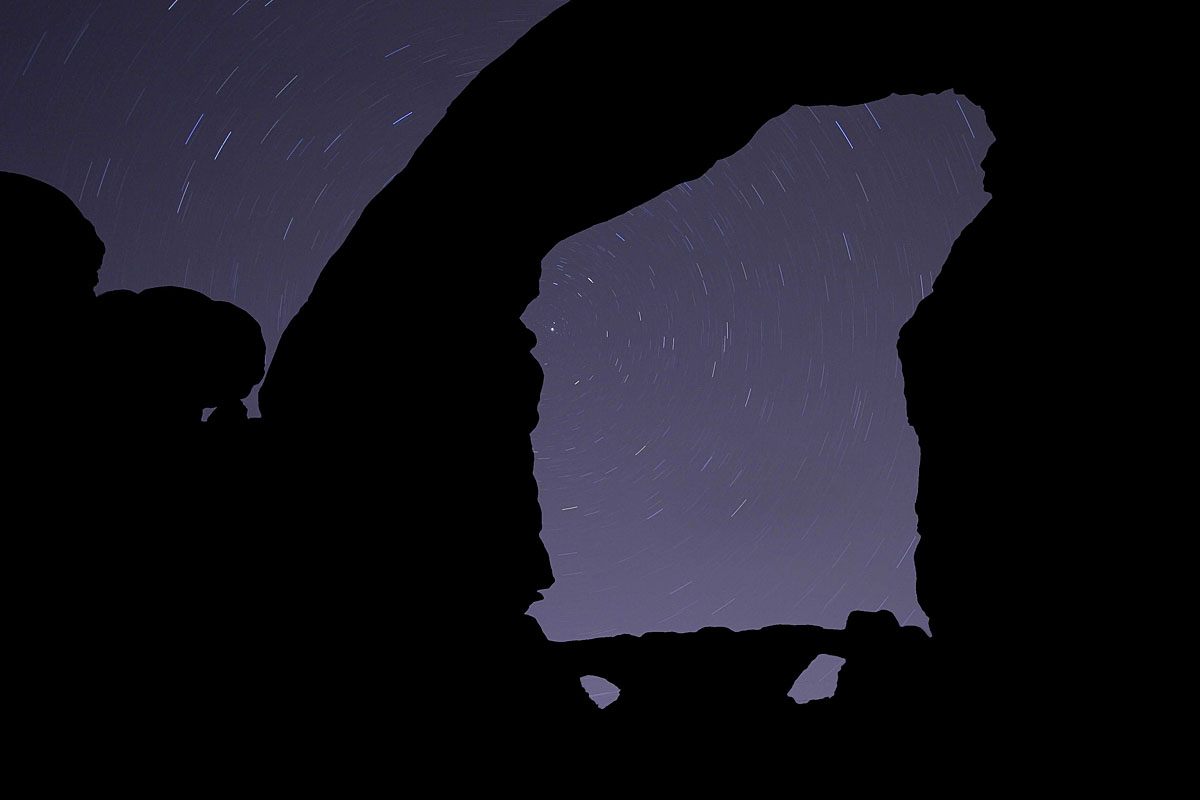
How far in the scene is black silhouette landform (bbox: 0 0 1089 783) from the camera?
10.1 feet

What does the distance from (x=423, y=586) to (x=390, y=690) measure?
0.66 metres

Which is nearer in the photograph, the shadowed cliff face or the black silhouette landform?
the black silhouette landform

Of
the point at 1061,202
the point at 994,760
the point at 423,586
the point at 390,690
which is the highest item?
the point at 1061,202

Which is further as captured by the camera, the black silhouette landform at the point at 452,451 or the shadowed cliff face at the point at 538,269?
the shadowed cliff face at the point at 538,269

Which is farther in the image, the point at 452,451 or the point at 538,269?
the point at 538,269

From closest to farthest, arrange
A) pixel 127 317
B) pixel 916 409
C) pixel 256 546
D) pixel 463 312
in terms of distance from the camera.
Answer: pixel 127 317, pixel 256 546, pixel 463 312, pixel 916 409

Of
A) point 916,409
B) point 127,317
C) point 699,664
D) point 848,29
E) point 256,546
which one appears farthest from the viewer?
point 699,664

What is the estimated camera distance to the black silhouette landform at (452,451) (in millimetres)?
3084

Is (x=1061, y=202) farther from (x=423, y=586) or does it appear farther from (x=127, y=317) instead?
(x=127, y=317)

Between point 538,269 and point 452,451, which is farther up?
→ point 538,269

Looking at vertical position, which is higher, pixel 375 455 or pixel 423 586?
pixel 375 455

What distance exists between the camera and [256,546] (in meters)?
3.74

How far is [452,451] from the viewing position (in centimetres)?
481

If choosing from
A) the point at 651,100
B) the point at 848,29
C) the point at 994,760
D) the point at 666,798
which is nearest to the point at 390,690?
the point at 666,798
